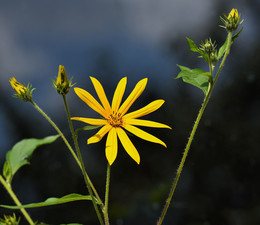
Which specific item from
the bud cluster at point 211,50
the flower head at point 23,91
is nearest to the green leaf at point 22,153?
the flower head at point 23,91

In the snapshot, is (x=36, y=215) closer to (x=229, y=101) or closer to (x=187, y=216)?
(x=187, y=216)

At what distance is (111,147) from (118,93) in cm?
15

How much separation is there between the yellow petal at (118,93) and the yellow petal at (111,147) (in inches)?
2.8

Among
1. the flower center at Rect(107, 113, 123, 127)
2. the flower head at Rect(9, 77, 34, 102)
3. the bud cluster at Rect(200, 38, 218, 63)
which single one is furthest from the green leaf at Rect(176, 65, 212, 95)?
the flower head at Rect(9, 77, 34, 102)

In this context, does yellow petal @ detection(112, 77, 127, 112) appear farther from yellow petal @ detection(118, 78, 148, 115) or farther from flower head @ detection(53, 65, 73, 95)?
flower head @ detection(53, 65, 73, 95)

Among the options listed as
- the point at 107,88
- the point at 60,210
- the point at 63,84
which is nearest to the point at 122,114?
the point at 63,84

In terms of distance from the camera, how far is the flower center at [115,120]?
785mm

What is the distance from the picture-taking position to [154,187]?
7.11 feet

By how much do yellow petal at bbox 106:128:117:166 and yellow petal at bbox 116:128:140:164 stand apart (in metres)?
0.01

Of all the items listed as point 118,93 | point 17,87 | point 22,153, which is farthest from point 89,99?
point 22,153

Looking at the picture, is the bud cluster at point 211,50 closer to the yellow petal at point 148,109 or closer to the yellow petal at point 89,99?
the yellow petal at point 148,109

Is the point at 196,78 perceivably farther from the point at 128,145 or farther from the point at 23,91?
the point at 23,91

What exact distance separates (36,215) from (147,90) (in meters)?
1.00

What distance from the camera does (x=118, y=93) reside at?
Answer: 0.81 m
